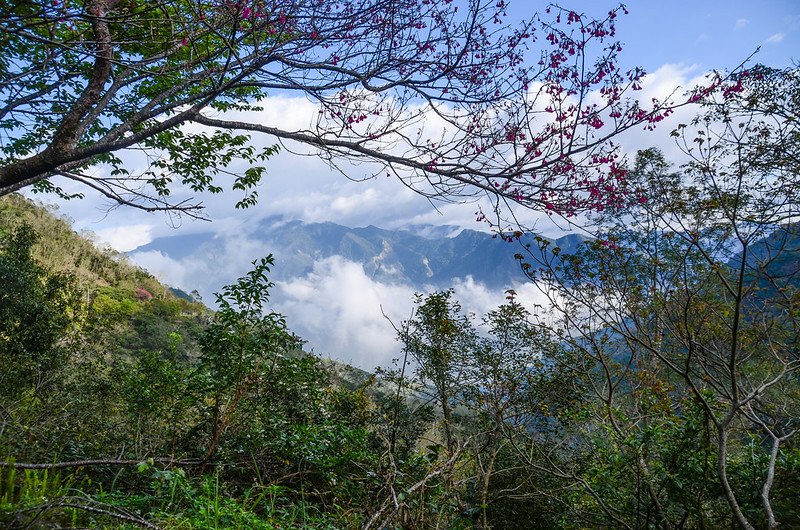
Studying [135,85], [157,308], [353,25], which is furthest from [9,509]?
[157,308]

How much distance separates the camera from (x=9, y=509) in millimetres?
1814

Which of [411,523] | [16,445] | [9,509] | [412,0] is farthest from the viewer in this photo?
[16,445]

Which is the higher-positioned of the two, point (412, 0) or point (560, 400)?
point (412, 0)

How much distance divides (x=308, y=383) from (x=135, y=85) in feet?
12.8

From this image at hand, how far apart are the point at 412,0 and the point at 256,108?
3157 mm

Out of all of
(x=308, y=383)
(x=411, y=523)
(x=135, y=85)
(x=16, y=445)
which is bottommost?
(x=16, y=445)

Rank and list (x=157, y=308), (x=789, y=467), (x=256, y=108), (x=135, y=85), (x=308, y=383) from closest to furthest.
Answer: (x=789, y=467), (x=135, y=85), (x=308, y=383), (x=256, y=108), (x=157, y=308)

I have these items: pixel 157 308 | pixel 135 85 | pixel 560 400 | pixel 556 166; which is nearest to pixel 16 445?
pixel 135 85

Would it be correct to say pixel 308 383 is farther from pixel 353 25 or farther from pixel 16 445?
pixel 353 25

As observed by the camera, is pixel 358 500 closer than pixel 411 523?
No

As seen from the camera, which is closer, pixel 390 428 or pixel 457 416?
pixel 390 428

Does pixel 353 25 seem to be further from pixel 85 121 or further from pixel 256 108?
pixel 256 108

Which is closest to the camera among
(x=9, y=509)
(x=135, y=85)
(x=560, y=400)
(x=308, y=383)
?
(x=9, y=509)

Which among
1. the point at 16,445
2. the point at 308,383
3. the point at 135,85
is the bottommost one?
the point at 16,445
